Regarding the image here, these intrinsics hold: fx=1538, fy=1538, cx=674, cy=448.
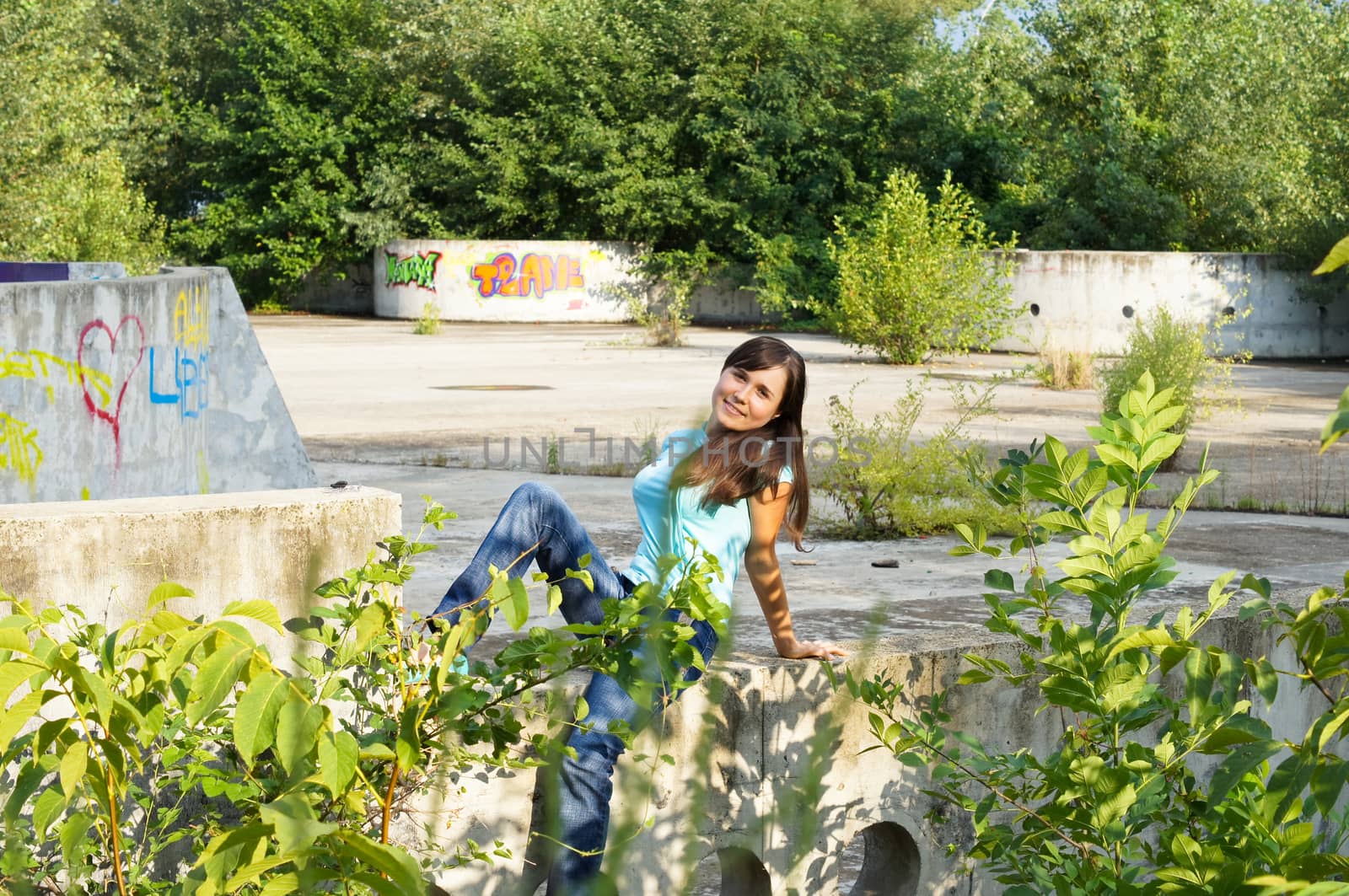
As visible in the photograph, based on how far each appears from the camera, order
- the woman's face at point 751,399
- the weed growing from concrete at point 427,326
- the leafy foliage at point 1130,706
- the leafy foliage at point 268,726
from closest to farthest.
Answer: the leafy foliage at point 268,726
the leafy foliage at point 1130,706
the woman's face at point 751,399
the weed growing from concrete at point 427,326

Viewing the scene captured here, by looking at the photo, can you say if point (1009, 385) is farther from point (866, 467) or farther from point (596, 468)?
point (866, 467)

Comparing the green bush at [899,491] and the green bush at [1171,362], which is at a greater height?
the green bush at [1171,362]

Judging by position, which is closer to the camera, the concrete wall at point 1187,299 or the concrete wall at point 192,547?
the concrete wall at point 192,547

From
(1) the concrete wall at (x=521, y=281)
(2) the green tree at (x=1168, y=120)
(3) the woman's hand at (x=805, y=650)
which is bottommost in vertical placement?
(3) the woman's hand at (x=805, y=650)

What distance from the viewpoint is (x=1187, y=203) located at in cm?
2659

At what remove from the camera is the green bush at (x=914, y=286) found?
1934 centimetres

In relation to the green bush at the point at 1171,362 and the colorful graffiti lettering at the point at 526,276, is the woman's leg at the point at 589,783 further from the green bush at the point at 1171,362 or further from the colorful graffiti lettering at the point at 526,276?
the colorful graffiti lettering at the point at 526,276

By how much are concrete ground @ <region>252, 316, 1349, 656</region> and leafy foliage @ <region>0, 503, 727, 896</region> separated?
416 mm

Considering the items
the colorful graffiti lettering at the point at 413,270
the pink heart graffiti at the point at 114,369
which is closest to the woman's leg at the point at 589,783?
the pink heart graffiti at the point at 114,369

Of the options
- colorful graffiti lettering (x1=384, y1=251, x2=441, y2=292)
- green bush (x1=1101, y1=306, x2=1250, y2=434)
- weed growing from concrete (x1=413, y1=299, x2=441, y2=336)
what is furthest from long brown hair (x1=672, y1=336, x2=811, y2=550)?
colorful graffiti lettering (x1=384, y1=251, x2=441, y2=292)

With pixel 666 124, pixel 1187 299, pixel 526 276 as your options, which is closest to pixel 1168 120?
pixel 1187 299

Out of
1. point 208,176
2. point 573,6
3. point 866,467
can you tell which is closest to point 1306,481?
point 866,467

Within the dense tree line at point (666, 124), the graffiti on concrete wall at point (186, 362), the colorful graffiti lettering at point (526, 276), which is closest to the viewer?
the graffiti on concrete wall at point (186, 362)

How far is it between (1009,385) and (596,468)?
30.5 feet
